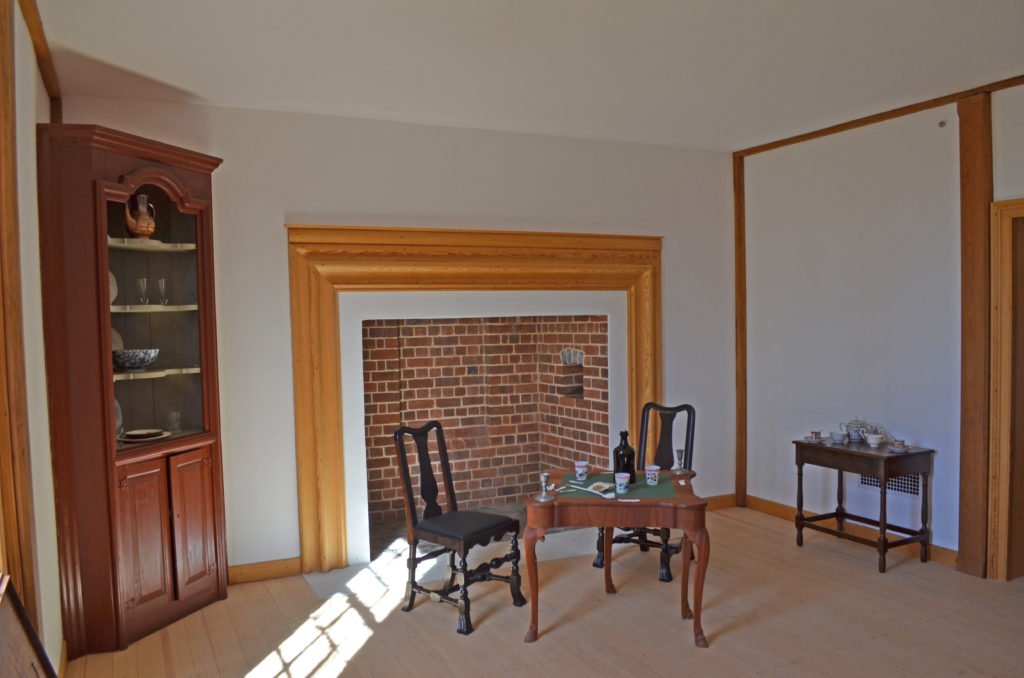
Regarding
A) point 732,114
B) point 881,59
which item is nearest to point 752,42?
point 881,59

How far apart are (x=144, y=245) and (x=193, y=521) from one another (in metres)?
1.41

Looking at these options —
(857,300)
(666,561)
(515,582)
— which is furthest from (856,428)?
(515,582)

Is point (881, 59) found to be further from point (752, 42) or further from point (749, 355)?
point (749, 355)

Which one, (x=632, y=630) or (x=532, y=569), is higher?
(x=532, y=569)

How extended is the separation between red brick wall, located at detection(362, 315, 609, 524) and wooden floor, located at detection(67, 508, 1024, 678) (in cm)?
148

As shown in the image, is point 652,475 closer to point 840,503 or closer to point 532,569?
point 532,569

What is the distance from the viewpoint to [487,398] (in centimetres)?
619

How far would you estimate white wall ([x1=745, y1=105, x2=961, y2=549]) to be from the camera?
448 centimetres

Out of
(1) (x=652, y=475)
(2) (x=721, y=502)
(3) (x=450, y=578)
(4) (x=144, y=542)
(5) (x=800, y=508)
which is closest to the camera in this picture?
(4) (x=144, y=542)

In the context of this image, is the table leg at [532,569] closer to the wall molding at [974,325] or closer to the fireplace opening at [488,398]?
the fireplace opening at [488,398]

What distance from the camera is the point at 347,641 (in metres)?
3.57

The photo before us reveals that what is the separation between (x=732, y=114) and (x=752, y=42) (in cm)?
130

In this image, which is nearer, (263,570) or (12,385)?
(12,385)

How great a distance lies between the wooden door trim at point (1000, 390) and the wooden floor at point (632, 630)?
211 mm
